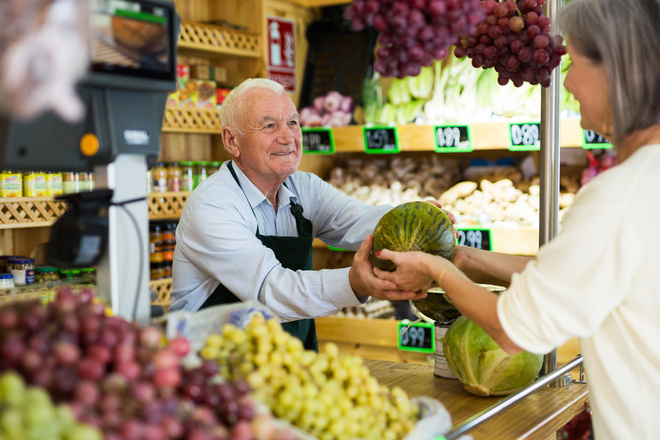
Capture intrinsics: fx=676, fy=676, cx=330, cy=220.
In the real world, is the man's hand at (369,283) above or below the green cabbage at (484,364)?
above

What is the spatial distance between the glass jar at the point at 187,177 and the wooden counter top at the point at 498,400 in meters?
1.81

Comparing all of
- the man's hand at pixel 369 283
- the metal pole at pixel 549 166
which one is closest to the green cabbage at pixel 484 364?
the man's hand at pixel 369 283

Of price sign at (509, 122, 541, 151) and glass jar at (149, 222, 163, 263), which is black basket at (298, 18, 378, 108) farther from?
glass jar at (149, 222, 163, 263)

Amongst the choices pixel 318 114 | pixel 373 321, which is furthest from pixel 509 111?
pixel 373 321

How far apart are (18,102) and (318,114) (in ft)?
10.2

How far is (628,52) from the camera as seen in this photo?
123 cm

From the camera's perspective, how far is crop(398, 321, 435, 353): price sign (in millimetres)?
3361

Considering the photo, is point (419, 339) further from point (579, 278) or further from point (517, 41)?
point (579, 278)

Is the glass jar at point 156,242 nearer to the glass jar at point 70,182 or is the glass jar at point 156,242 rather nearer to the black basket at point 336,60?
the glass jar at point 70,182

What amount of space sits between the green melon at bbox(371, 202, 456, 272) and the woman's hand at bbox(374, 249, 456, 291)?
71 millimetres

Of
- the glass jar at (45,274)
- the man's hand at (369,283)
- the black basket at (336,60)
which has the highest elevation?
the black basket at (336,60)

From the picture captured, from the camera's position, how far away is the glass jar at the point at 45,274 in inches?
114

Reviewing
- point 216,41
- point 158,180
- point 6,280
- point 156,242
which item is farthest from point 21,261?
point 216,41

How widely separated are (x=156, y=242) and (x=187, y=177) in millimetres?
406
